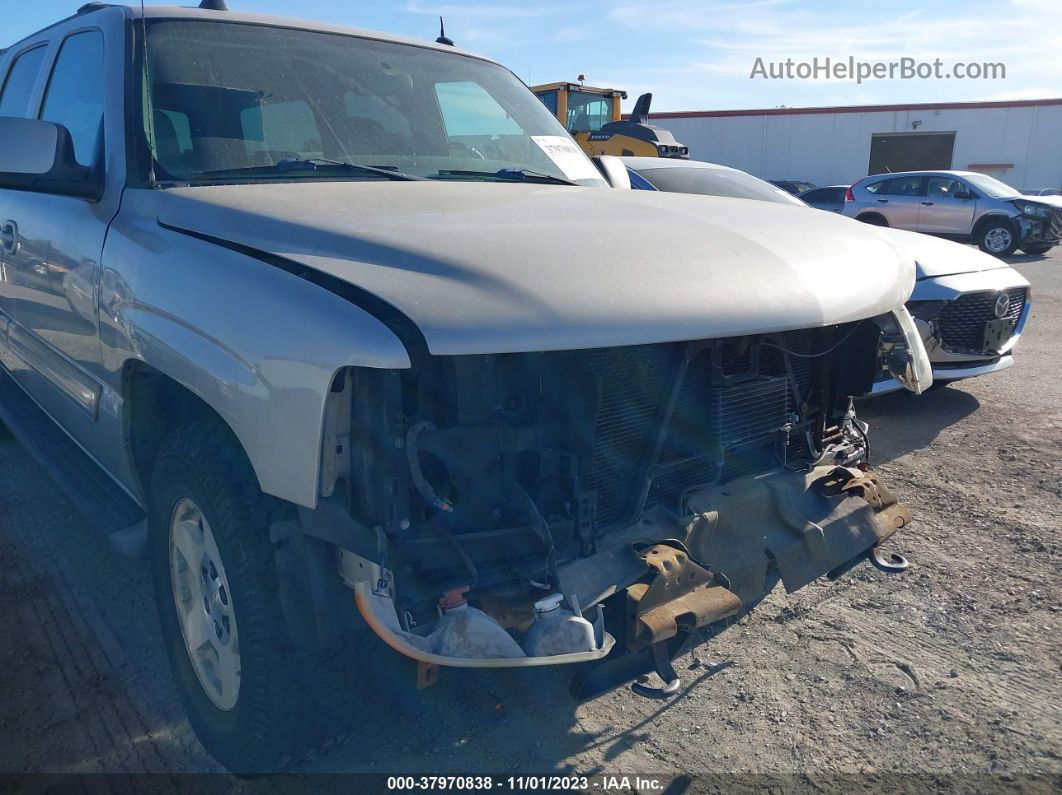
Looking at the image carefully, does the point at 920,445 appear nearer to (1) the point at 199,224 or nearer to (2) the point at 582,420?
(2) the point at 582,420

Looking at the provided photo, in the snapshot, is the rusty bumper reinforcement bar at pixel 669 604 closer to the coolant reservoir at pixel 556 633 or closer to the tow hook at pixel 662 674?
the tow hook at pixel 662 674

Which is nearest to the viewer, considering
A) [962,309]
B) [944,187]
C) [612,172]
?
[612,172]

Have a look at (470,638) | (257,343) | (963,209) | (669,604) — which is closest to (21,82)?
(257,343)

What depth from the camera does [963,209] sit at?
53.7 ft

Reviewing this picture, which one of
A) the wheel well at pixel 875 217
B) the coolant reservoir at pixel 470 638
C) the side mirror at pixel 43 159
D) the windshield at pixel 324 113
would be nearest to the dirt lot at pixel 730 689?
the coolant reservoir at pixel 470 638

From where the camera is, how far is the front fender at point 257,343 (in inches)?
72.8

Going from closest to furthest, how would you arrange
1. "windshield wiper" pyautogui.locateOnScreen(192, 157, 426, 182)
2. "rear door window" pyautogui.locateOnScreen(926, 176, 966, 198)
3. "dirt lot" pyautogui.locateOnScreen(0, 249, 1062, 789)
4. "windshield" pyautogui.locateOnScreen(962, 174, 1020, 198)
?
"dirt lot" pyautogui.locateOnScreen(0, 249, 1062, 789)
"windshield wiper" pyautogui.locateOnScreen(192, 157, 426, 182)
"windshield" pyautogui.locateOnScreen(962, 174, 1020, 198)
"rear door window" pyautogui.locateOnScreen(926, 176, 966, 198)

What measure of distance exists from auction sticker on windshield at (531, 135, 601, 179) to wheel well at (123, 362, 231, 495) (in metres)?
1.84

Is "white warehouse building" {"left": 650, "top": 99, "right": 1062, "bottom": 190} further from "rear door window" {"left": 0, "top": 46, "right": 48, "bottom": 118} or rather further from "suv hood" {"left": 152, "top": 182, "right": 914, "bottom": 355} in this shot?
"suv hood" {"left": 152, "top": 182, "right": 914, "bottom": 355}

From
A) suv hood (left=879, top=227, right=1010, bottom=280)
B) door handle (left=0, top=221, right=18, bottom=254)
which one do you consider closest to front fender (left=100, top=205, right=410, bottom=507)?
door handle (left=0, top=221, right=18, bottom=254)

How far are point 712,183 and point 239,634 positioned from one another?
19.0 ft

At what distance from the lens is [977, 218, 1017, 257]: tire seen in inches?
624

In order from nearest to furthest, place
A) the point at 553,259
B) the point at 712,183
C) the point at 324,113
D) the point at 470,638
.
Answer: the point at 470,638
the point at 553,259
the point at 324,113
the point at 712,183

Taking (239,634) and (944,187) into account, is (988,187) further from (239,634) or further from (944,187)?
(239,634)
